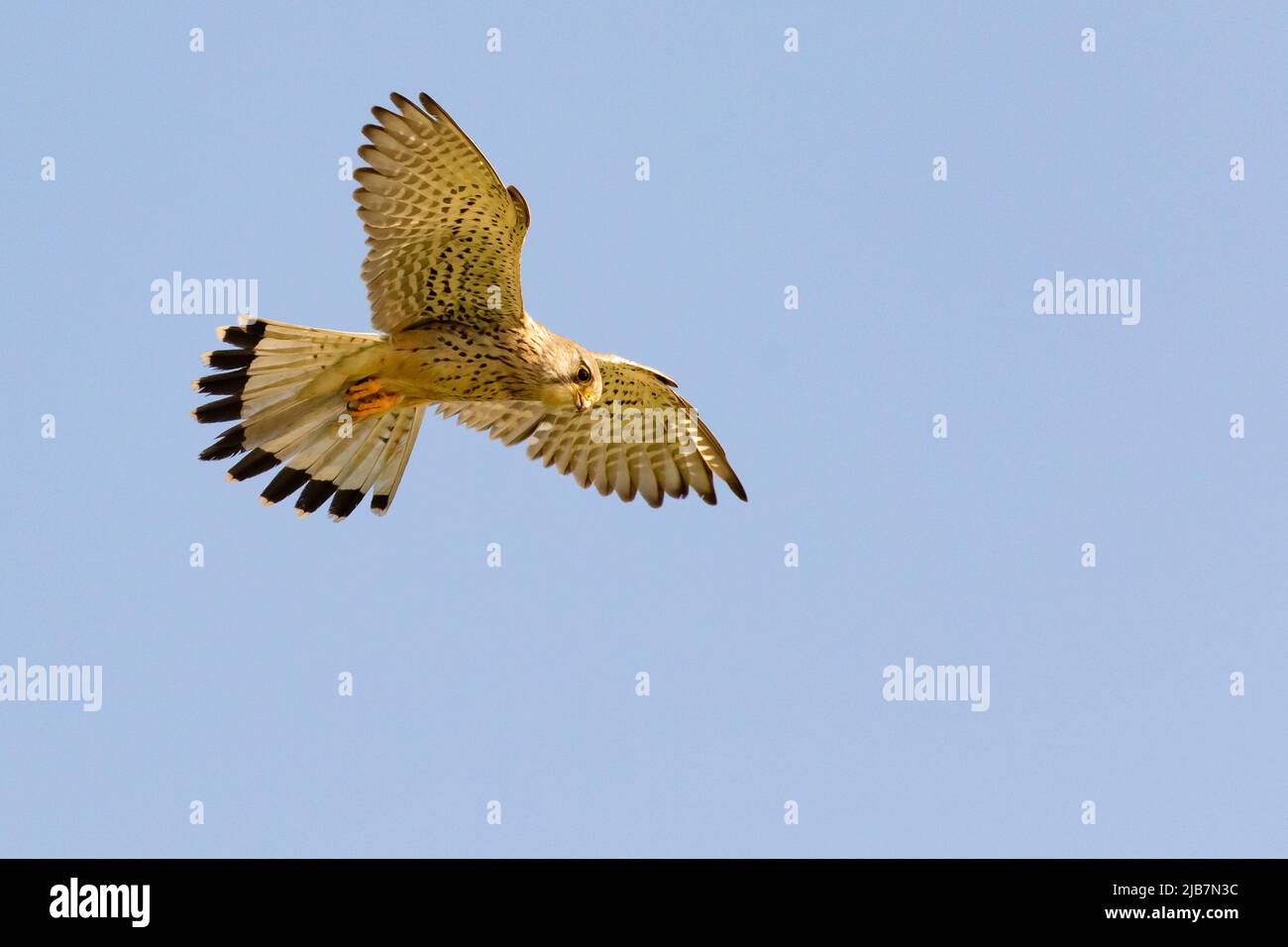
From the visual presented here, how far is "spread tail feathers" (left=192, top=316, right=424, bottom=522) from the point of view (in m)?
11.7

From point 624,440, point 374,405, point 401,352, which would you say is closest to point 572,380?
point 401,352

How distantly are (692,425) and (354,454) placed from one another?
→ 2.75 meters

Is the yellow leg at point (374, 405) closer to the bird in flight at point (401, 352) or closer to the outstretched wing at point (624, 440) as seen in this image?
the bird in flight at point (401, 352)

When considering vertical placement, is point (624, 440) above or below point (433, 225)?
below

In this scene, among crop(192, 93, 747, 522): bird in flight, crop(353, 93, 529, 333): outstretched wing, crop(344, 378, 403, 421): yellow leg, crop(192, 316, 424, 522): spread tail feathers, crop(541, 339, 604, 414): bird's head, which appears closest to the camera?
crop(353, 93, 529, 333): outstretched wing

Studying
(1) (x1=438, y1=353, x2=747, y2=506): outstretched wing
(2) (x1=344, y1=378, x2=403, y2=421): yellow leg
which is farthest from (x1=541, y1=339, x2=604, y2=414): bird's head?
(2) (x1=344, y1=378, x2=403, y2=421): yellow leg

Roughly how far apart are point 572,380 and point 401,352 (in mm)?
1230

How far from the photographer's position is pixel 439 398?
12.3m

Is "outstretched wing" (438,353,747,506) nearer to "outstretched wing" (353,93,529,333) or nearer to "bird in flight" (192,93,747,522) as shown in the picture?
"bird in flight" (192,93,747,522)

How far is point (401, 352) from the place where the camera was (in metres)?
12.0

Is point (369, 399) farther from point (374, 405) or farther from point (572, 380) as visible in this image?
point (572, 380)

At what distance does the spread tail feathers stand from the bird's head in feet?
4.10
